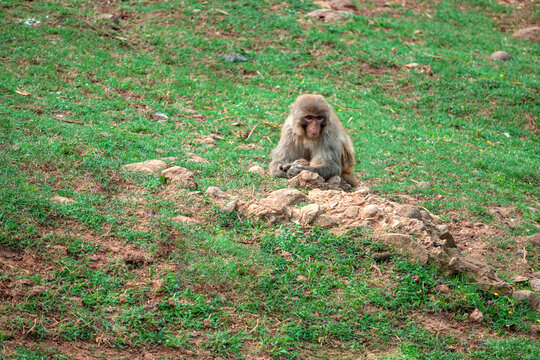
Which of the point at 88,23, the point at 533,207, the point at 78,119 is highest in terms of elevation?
the point at 88,23

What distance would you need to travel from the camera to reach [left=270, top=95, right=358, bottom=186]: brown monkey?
8.11 metres

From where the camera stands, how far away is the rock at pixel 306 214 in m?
6.28

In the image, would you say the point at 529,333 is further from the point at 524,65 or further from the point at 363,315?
the point at 524,65

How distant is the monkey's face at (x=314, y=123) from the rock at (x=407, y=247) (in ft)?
8.09

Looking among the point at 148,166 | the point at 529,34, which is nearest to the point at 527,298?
the point at 148,166

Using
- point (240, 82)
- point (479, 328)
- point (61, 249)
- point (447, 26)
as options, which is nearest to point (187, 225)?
point (61, 249)

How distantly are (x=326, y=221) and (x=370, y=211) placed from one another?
562mm

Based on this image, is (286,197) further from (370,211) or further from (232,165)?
(232,165)

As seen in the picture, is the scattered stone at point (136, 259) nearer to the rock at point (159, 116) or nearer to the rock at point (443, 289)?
the rock at point (443, 289)

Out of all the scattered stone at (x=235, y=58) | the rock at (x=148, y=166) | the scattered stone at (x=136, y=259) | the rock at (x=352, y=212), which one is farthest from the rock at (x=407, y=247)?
the scattered stone at (x=235, y=58)

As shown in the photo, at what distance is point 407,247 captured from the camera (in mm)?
6008

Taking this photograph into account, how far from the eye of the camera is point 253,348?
478 cm

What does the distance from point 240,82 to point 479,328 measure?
8.64 metres

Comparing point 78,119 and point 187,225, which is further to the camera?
point 78,119
